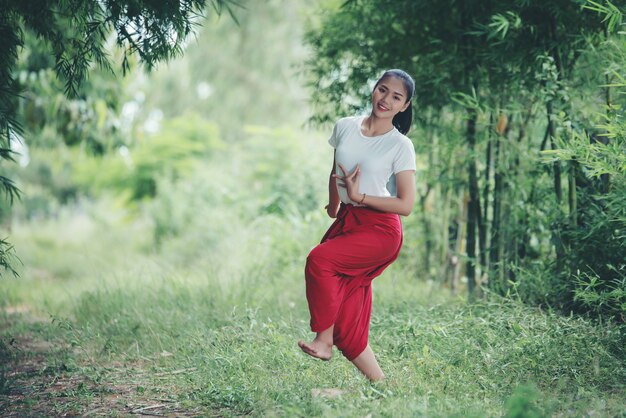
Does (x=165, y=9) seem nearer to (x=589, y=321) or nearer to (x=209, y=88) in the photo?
(x=589, y=321)

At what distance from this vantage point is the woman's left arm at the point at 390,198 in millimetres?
3287

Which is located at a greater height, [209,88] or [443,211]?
[209,88]

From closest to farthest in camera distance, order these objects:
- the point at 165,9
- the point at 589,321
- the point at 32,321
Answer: the point at 165,9
the point at 589,321
the point at 32,321

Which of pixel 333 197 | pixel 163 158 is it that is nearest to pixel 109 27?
pixel 333 197

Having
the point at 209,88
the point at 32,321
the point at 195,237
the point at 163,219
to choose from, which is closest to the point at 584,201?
the point at 32,321

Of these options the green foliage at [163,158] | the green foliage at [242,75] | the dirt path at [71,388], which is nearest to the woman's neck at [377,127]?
the dirt path at [71,388]

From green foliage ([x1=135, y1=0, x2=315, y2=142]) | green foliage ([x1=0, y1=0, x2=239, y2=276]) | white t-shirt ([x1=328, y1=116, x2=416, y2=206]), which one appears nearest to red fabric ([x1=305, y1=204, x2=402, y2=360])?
white t-shirt ([x1=328, y1=116, x2=416, y2=206])

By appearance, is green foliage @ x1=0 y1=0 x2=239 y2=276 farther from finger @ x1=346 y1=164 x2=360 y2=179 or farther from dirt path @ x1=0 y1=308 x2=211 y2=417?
finger @ x1=346 y1=164 x2=360 y2=179

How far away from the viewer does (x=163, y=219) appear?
37.8 ft

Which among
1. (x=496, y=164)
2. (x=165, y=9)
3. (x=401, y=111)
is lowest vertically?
(x=496, y=164)

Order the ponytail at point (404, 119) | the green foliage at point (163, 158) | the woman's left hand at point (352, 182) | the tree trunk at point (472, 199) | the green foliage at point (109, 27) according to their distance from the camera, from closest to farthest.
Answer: the woman's left hand at point (352, 182), the ponytail at point (404, 119), the green foliage at point (109, 27), the tree trunk at point (472, 199), the green foliage at point (163, 158)

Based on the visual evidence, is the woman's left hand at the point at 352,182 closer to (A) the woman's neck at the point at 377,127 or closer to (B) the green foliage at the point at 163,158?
(A) the woman's neck at the point at 377,127

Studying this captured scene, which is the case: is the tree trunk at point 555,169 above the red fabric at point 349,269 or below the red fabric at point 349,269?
above

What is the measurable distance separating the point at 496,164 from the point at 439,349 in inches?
A: 76.3
